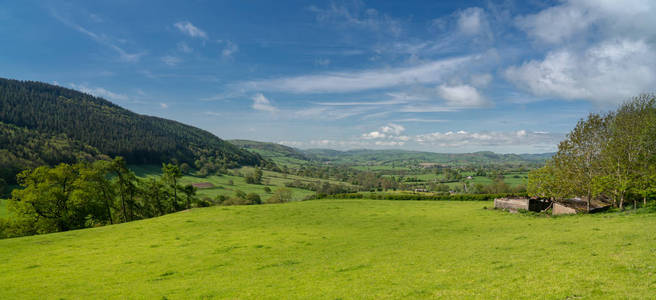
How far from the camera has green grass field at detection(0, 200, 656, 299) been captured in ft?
39.0

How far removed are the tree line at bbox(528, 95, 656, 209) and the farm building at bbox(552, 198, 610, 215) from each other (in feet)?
3.36

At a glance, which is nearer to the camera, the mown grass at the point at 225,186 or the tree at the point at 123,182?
the tree at the point at 123,182

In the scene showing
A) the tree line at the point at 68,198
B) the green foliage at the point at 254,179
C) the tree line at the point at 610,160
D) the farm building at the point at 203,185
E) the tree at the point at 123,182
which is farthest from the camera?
the green foliage at the point at 254,179

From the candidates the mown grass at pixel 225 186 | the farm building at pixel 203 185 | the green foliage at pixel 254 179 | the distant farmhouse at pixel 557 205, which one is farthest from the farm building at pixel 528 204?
the green foliage at pixel 254 179

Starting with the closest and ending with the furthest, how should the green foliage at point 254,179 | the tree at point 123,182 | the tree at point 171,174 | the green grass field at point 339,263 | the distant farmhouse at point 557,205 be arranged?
the green grass field at point 339,263
the distant farmhouse at point 557,205
the tree at point 123,182
the tree at point 171,174
the green foliage at point 254,179

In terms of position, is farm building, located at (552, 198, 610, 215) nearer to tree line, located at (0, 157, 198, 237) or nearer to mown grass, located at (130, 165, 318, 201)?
tree line, located at (0, 157, 198, 237)

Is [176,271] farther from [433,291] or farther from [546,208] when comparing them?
[546,208]

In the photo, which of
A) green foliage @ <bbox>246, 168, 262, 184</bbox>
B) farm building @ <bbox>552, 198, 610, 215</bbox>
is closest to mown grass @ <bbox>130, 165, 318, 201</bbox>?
green foliage @ <bbox>246, 168, 262, 184</bbox>

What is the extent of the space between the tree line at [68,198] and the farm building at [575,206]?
73200 mm

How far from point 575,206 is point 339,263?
38.7m

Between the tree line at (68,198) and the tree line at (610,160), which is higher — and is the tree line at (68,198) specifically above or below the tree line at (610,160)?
below

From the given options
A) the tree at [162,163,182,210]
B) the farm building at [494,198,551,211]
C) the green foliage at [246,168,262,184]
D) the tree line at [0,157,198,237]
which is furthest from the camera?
the green foliage at [246,168,262,184]

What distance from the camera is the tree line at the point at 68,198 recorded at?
42.3 metres

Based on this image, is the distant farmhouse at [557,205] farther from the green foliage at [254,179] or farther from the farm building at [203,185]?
the green foliage at [254,179]
